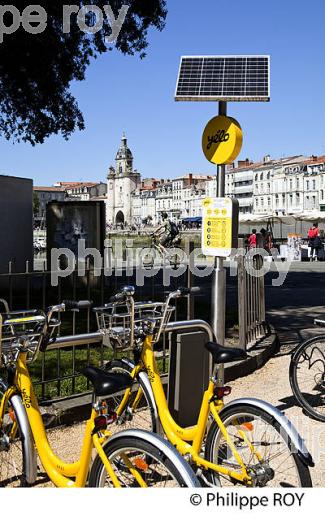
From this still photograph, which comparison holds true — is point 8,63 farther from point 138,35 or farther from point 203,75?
point 203,75

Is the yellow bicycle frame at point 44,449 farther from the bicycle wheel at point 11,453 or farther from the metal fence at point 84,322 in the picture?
the metal fence at point 84,322

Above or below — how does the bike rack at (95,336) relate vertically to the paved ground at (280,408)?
above

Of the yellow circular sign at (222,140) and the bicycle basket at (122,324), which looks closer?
the bicycle basket at (122,324)

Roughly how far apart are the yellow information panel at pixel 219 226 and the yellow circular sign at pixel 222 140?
1.11 feet

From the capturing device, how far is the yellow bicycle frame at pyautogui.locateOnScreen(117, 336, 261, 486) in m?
3.36

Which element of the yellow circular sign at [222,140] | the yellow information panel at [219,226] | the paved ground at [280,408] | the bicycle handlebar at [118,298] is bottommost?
the paved ground at [280,408]

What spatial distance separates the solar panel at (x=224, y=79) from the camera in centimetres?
517

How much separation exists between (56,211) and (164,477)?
13370 mm

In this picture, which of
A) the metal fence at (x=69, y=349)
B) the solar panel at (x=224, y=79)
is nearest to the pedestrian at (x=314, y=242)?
the metal fence at (x=69, y=349)

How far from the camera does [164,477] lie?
287 centimetres

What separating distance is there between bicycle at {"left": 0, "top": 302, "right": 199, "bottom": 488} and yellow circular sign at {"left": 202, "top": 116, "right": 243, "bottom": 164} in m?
1.97

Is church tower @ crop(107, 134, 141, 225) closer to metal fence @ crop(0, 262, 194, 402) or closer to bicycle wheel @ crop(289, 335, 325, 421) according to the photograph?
metal fence @ crop(0, 262, 194, 402)

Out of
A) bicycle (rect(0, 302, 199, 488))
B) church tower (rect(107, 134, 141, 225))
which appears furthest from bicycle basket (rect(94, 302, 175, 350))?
church tower (rect(107, 134, 141, 225))

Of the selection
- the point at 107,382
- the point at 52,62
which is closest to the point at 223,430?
the point at 107,382
